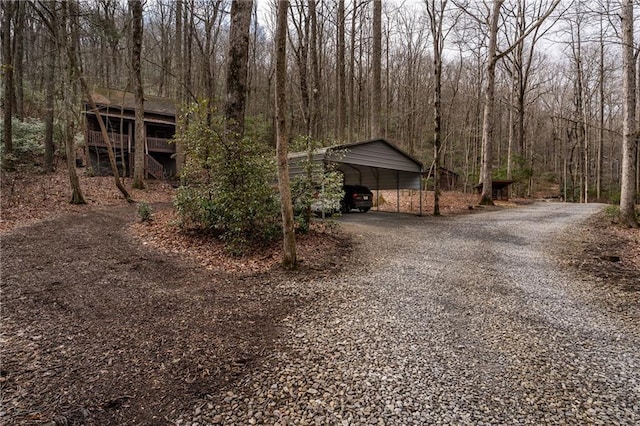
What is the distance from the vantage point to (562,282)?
513 centimetres

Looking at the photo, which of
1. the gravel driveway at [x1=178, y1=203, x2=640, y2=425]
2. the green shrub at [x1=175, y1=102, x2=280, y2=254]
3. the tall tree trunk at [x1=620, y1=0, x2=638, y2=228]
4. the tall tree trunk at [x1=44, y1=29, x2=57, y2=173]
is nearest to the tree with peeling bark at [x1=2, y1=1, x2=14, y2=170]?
the tall tree trunk at [x1=44, y1=29, x2=57, y2=173]

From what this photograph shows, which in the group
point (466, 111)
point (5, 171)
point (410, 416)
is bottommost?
point (410, 416)

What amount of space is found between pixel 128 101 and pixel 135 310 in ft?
73.9

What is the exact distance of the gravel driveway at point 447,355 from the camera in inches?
90.4

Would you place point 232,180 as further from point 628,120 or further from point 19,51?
point 19,51

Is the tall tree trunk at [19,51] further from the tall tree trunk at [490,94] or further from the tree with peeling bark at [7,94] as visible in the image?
the tall tree trunk at [490,94]

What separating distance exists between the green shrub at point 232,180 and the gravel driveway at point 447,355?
196 centimetres

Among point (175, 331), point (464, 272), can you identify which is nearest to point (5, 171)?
point (175, 331)

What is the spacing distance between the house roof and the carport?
46.4 ft

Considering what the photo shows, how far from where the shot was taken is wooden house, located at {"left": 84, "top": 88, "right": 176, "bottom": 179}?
19.6 meters

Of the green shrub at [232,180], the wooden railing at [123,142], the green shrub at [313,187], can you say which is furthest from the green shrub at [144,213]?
the wooden railing at [123,142]

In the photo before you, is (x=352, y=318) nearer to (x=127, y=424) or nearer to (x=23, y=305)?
(x=127, y=424)

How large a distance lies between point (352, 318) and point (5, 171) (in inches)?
628

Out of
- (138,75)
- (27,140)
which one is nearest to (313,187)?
(138,75)
